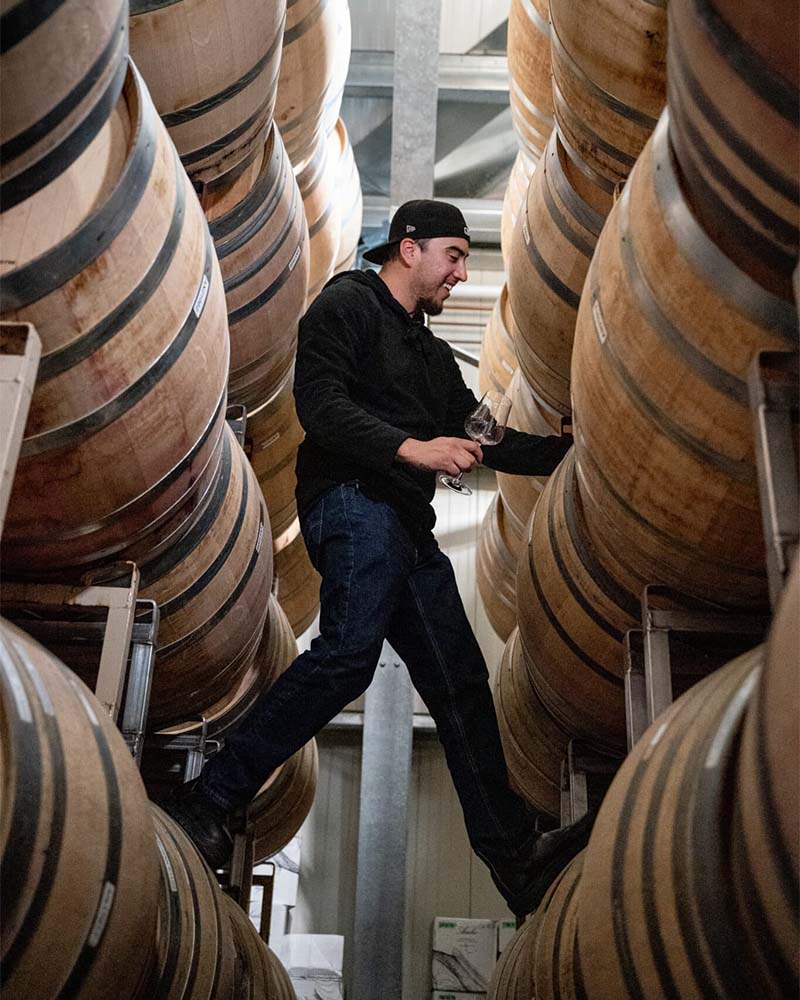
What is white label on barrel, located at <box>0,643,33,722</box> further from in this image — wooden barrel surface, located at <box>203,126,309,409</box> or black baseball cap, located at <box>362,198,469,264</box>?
black baseball cap, located at <box>362,198,469,264</box>

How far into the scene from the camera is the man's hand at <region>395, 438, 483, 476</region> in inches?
129

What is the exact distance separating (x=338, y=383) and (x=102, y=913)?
197 cm

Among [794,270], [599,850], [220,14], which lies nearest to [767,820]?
[599,850]

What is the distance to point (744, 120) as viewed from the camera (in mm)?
1633

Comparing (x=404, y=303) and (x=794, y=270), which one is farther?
(x=404, y=303)

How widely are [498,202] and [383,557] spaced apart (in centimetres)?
635

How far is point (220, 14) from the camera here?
295 centimetres

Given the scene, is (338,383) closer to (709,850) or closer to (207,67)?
(207,67)

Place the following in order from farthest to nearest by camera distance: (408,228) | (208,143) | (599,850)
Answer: (408,228)
(208,143)
(599,850)

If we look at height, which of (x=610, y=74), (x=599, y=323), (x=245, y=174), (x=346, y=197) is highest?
(x=346, y=197)

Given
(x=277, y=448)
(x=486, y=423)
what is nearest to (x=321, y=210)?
(x=277, y=448)

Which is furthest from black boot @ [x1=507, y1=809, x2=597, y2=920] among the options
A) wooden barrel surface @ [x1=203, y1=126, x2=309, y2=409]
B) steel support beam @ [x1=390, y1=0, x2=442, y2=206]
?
steel support beam @ [x1=390, y1=0, x2=442, y2=206]

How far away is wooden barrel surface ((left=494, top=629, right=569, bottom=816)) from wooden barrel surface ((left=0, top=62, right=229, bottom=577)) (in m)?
2.00

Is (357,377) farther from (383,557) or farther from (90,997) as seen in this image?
(90,997)
